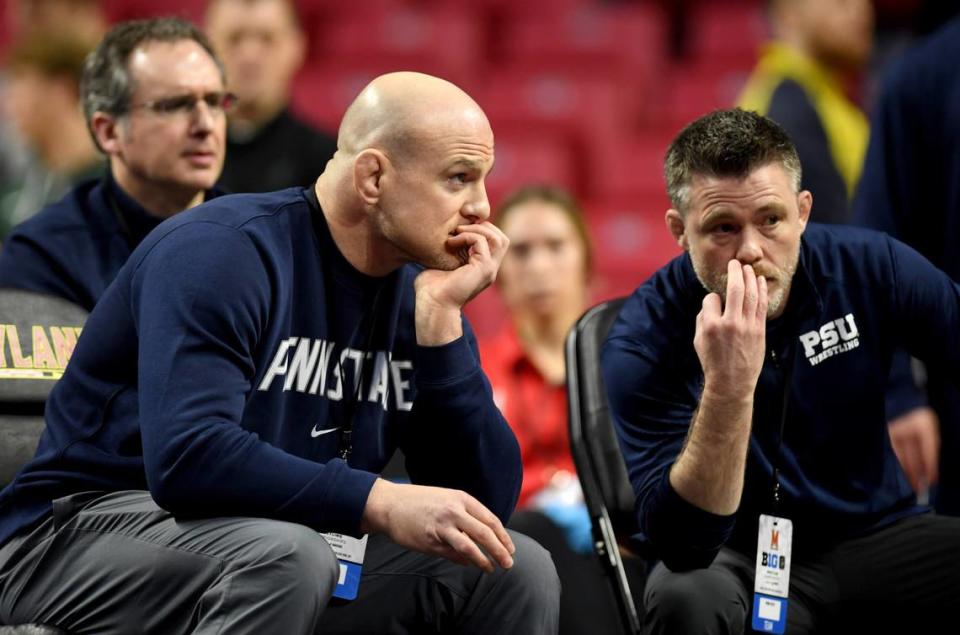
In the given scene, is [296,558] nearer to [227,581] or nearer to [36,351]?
[227,581]

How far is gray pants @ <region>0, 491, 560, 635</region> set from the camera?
6.68ft

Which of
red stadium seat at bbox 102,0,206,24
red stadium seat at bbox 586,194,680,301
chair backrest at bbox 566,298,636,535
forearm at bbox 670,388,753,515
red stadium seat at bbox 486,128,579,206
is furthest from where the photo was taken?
red stadium seat at bbox 102,0,206,24

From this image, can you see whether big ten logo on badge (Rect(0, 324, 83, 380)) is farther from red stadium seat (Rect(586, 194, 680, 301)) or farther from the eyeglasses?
red stadium seat (Rect(586, 194, 680, 301))

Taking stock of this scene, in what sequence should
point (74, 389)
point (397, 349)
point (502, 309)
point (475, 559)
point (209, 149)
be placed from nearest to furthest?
point (475, 559) < point (74, 389) < point (397, 349) < point (209, 149) < point (502, 309)

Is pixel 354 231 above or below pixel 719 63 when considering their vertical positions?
below

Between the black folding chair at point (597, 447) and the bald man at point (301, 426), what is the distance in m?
0.27

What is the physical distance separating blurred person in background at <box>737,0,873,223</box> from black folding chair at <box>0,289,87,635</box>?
218 centimetres

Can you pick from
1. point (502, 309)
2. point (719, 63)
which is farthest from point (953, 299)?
point (719, 63)

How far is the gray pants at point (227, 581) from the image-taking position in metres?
2.04

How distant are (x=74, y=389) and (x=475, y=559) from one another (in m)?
0.84

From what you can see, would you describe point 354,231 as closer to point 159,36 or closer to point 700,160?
point 700,160

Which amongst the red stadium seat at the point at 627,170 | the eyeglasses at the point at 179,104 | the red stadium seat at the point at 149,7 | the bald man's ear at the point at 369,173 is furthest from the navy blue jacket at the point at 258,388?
the red stadium seat at the point at 149,7

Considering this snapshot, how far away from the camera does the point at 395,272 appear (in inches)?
103

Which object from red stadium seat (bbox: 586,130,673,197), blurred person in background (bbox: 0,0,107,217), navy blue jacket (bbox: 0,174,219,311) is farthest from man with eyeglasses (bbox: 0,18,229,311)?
red stadium seat (bbox: 586,130,673,197)
